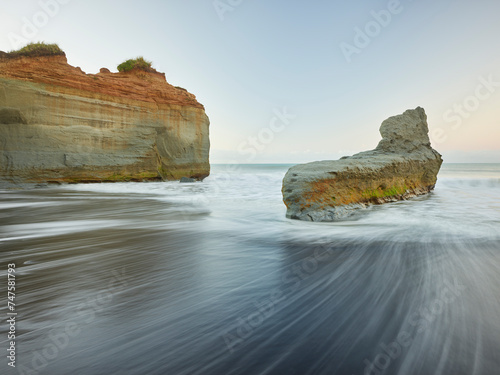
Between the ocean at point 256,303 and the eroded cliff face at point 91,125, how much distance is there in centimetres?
1325

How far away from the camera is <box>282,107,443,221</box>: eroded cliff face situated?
17.1ft

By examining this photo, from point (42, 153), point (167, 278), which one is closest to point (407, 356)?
point (167, 278)

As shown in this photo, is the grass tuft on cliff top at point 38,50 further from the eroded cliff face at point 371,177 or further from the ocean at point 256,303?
the eroded cliff face at point 371,177

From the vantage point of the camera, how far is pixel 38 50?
48.7 ft

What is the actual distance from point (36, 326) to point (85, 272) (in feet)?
3.18

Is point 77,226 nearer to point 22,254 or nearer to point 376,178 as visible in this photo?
point 22,254

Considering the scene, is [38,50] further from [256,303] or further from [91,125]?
[256,303]

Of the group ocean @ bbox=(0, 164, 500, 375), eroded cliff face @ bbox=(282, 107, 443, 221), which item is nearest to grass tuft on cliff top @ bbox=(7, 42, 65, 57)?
ocean @ bbox=(0, 164, 500, 375)

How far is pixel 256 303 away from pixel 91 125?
58.6 ft

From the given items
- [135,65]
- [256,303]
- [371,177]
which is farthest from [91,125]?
[256,303]

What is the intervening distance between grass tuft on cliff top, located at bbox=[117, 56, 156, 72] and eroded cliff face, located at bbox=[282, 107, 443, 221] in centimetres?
1788

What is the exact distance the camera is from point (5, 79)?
13703 mm

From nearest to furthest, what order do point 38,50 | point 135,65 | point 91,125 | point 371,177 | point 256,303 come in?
point 256,303 → point 371,177 → point 38,50 → point 91,125 → point 135,65

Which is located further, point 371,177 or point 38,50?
point 38,50
